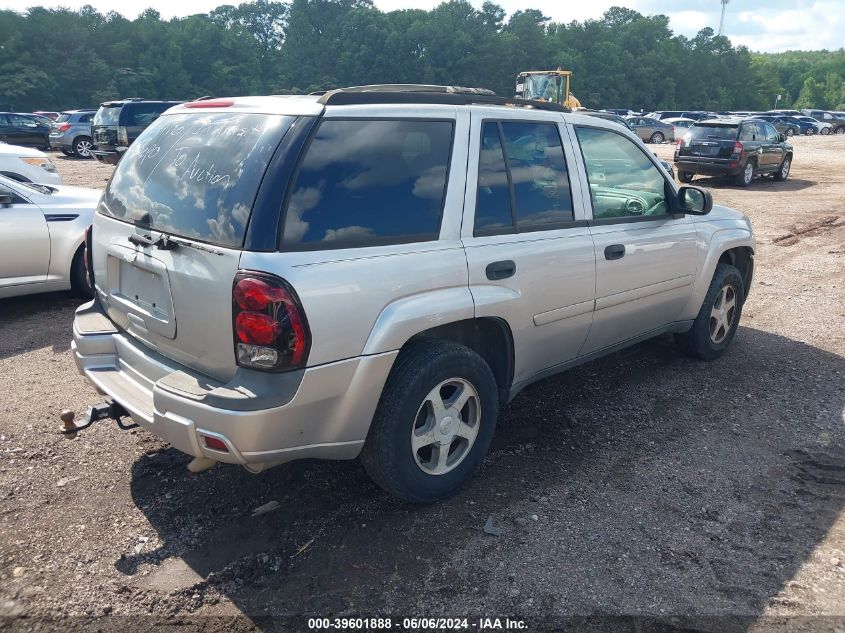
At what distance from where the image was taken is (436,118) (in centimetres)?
340

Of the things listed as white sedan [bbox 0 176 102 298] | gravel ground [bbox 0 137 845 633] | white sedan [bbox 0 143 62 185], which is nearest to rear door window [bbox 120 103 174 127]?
white sedan [bbox 0 143 62 185]

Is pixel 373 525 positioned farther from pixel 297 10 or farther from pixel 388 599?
pixel 297 10

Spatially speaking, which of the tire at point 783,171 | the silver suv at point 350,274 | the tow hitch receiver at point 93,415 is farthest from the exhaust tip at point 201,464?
the tire at point 783,171

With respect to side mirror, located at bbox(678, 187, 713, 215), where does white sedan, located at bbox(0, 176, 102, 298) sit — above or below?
below

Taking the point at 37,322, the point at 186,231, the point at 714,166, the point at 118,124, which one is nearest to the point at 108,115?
the point at 118,124

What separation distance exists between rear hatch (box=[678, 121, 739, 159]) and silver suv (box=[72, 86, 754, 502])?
15.1 meters

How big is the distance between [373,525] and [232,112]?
207 centimetres

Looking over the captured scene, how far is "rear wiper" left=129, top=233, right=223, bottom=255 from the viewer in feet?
9.41

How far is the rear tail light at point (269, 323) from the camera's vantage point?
2693mm

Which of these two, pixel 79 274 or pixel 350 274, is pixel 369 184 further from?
pixel 79 274

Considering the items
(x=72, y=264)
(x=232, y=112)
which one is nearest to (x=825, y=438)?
(x=232, y=112)

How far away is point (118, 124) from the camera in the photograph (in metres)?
17.6

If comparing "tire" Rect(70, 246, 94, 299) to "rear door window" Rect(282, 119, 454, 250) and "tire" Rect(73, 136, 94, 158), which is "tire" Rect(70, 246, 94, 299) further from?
"tire" Rect(73, 136, 94, 158)

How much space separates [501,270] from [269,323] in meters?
1.31
